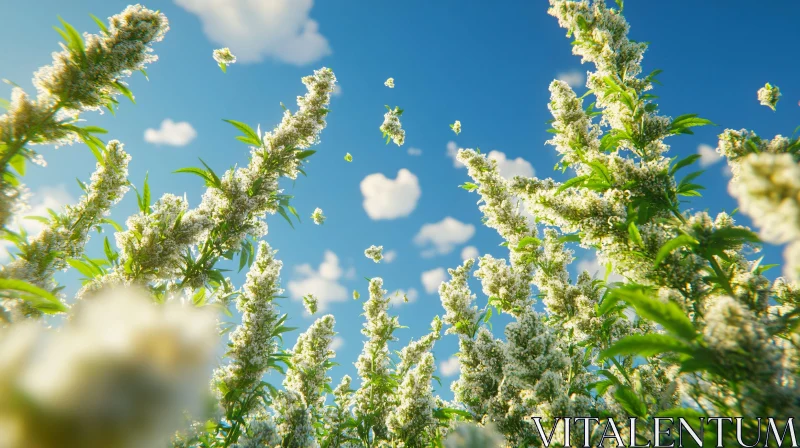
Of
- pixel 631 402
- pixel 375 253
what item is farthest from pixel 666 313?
pixel 375 253

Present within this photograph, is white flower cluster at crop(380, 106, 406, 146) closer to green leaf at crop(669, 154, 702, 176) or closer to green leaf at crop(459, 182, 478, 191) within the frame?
green leaf at crop(459, 182, 478, 191)

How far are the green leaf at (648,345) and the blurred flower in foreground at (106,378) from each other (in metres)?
2.32

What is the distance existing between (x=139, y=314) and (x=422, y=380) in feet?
23.9

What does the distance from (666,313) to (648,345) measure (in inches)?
10.7

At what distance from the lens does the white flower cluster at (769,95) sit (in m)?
5.06

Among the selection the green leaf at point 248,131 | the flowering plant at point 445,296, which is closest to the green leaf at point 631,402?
the flowering plant at point 445,296

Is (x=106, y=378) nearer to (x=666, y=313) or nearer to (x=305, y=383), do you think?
(x=666, y=313)

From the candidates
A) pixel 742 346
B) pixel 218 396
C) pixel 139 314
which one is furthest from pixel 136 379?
pixel 218 396

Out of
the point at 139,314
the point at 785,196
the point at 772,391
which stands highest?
the point at 785,196

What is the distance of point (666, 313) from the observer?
212 cm

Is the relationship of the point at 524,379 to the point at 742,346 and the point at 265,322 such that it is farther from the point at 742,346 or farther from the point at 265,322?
the point at 265,322

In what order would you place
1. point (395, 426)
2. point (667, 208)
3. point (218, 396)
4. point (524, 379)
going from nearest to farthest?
point (667, 208) < point (524, 379) < point (218, 396) < point (395, 426)

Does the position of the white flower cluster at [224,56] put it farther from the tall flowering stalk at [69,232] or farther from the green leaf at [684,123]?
the green leaf at [684,123]

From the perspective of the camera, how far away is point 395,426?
6453 mm
